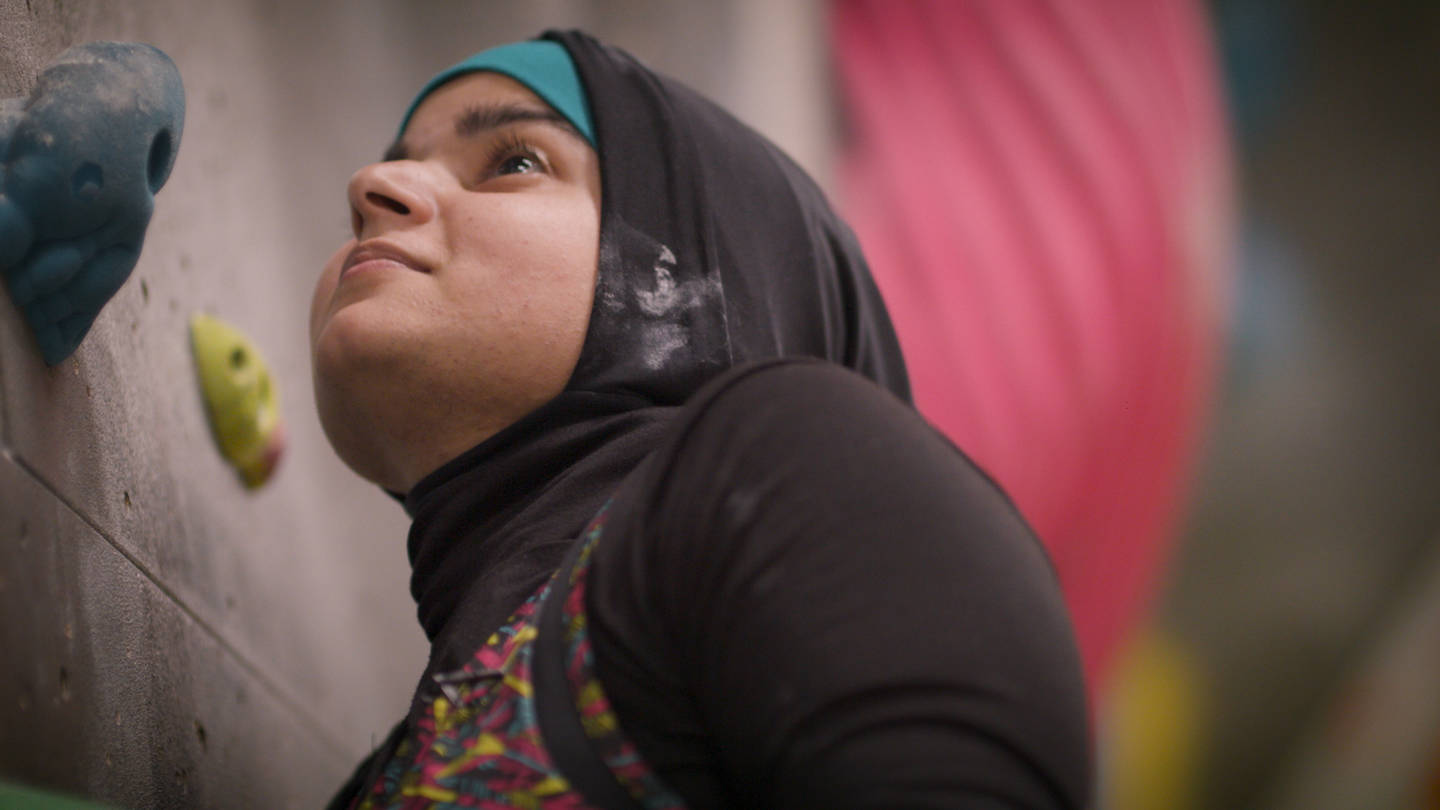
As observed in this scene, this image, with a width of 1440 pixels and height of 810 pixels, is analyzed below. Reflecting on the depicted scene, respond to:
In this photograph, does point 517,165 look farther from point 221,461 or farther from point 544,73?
point 221,461

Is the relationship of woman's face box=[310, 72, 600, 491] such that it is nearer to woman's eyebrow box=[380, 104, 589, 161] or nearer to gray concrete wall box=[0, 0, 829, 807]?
woman's eyebrow box=[380, 104, 589, 161]

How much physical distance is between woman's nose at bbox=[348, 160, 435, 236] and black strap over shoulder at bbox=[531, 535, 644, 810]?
296 mm

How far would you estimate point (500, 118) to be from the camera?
2.44ft

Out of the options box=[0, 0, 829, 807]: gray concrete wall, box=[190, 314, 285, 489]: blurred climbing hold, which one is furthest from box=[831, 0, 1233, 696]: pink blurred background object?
box=[190, 314, 285, 489]: blurred climbing hold

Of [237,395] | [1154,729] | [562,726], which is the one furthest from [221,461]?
[1154,729]

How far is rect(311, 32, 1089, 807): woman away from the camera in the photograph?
0.41m

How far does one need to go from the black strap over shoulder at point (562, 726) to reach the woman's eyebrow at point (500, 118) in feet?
1.17

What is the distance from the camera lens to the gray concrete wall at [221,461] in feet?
1.79

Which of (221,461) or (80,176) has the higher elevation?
(80,176)

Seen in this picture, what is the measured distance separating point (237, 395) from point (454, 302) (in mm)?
361

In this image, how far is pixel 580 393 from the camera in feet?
2.17

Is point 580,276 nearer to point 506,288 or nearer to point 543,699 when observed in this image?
point 506,288

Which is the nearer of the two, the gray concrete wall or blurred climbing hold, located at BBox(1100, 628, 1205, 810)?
the gray concrete wall

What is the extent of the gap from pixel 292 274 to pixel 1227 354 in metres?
1.61
